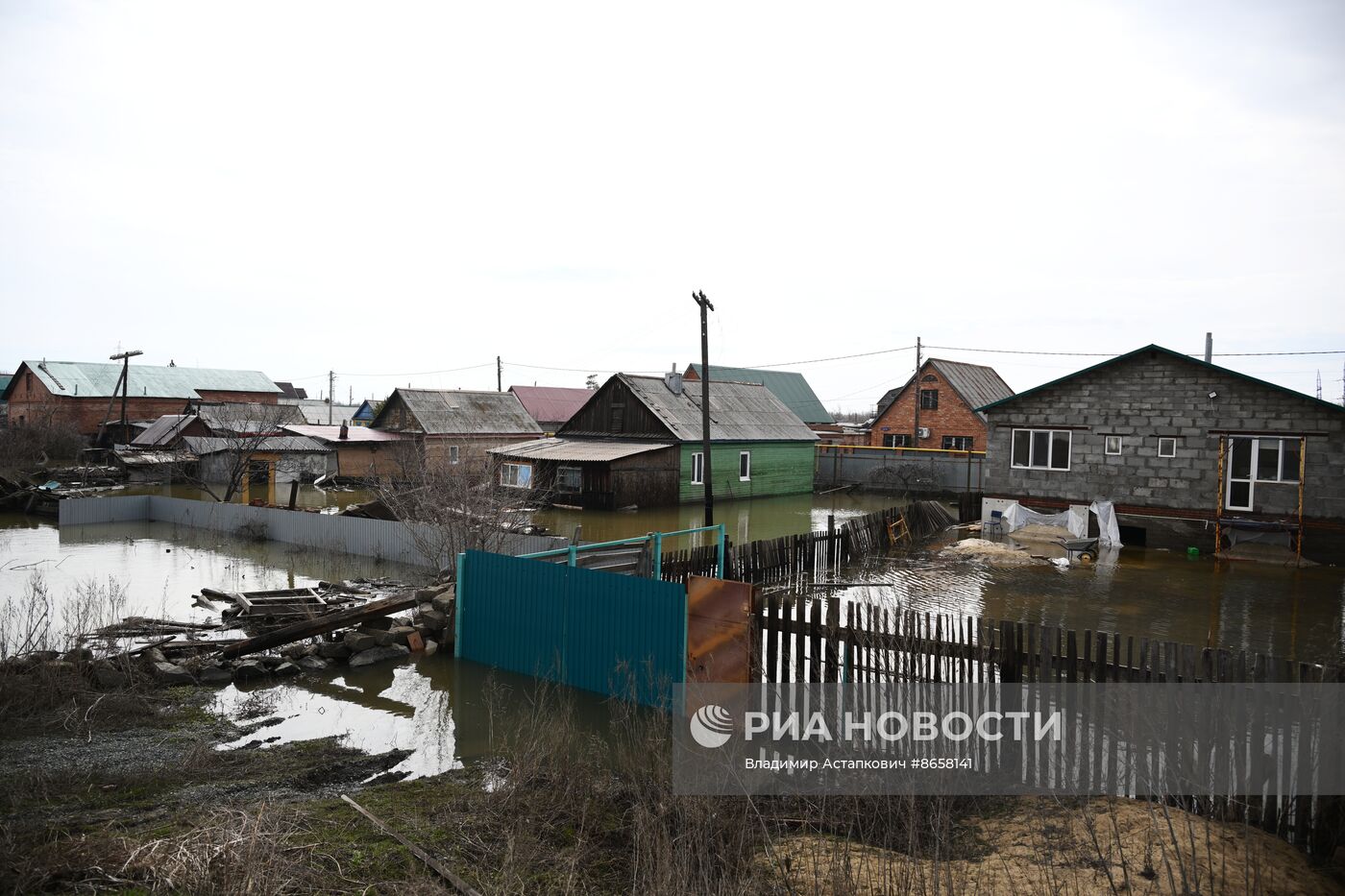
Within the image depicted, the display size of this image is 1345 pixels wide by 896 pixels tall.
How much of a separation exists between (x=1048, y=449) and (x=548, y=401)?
1603 inches

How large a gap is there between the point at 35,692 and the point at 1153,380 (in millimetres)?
26612

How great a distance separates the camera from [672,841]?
5492 mm

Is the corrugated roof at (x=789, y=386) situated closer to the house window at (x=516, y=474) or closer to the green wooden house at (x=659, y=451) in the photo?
the green wooden house at (x=659, y=451)

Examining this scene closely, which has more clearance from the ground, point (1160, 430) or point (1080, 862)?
point (1160, 430)

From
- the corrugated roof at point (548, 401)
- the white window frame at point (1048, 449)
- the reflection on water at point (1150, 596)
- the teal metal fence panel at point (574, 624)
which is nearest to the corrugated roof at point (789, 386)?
the corrugated roof at point (548, 401)

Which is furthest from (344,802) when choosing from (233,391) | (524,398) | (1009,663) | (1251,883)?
(233,391)

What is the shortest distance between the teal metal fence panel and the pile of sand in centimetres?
1454

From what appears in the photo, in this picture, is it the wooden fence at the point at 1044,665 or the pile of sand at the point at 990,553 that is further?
the pile of sand at the point at 990,553

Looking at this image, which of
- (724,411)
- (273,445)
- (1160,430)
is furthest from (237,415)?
(1160,430)

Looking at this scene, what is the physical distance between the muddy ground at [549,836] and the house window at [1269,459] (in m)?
21.4

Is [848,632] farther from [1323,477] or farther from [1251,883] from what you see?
[1323,477]

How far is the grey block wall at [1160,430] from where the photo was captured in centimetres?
2248

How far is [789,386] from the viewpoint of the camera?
64.6 metres

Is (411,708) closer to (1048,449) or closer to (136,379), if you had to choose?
(1048,449)
